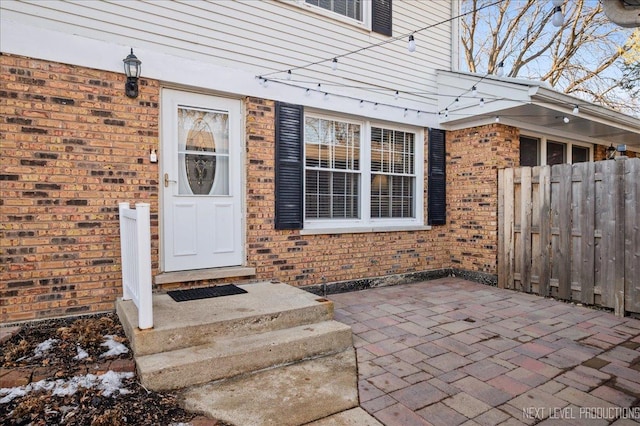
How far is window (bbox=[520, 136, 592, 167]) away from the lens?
21.6ft

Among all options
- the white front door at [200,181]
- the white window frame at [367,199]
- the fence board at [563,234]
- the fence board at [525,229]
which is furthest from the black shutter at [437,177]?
the white front door at [200,181]

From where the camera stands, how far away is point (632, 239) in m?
4.42

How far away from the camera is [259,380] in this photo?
2766mm

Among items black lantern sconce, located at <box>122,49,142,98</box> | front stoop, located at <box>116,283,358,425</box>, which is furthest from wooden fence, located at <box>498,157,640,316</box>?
black lantern sconce, located at <box>122,49,142,98</box>

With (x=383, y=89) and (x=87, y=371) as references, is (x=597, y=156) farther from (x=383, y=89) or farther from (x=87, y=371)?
(x=87, y=371)

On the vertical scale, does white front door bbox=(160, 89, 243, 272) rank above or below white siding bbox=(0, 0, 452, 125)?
below

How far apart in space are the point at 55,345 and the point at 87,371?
63 cm

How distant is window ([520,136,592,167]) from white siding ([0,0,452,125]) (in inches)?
71.5

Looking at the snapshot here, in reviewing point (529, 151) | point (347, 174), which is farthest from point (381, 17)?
point (529, 151)

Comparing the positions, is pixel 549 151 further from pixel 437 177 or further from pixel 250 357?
pixel 250 357

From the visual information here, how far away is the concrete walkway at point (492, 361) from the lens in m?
2.45

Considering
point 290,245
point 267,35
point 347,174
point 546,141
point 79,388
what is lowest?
point 79,388

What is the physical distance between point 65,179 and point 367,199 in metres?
3.74

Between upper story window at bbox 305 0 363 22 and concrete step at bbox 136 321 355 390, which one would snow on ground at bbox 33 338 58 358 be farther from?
upper story window at bbox 305 0 363 22
